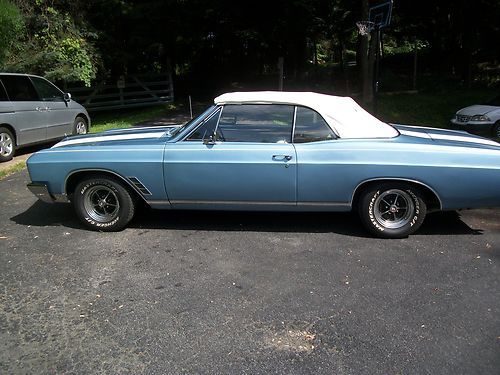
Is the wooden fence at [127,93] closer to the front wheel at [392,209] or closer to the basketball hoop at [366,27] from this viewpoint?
the basketball hoop at [366,27]

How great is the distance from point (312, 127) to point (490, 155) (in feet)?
5.50

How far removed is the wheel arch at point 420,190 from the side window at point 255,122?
0.90 m

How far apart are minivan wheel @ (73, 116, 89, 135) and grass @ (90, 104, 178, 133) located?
92 centimetres

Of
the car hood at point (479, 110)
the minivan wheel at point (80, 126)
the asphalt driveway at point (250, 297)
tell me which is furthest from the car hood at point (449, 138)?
the minivan wheel at point (80, 126)

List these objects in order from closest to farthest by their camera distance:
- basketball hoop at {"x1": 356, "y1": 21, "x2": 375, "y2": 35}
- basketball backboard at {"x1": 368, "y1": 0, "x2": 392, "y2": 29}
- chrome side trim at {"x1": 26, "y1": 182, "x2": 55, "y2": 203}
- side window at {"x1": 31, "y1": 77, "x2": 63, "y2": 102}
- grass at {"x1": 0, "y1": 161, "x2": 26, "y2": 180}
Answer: chrome side trim at {"x1": 26, "y1": 182, "x2": 55, "y2": 203} → grass at {"x1": 0, "y1": 161, "x2": 26, "y2": 180} → side window at {"x1": 31, "y1": 77, "x2": 63, "y2": 102} → basketball backboard at {"x1": 368, "y1": 0, "x2": 392, "y2": 29} → basketball hoop at {"x1": 356, "y1": 21, "x2": 375, "y2": 35}

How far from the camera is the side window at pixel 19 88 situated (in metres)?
9.40

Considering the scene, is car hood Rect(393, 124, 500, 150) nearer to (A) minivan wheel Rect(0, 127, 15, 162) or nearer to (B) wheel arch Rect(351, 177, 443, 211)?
(B) wheel arch Rect(351, 177, 443, 211)

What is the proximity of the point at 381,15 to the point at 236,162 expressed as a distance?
7.68m

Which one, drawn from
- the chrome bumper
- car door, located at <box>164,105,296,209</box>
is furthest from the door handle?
the chrome bumper

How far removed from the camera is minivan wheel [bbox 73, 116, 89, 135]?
1109 cm

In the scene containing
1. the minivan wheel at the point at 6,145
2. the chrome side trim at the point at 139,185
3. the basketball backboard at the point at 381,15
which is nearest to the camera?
the chrome side trim at the point at 139,185

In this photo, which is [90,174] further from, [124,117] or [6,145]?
[124,117]

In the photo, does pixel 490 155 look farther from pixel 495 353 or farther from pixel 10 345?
pixel 10 345

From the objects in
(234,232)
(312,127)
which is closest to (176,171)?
(234,232)
